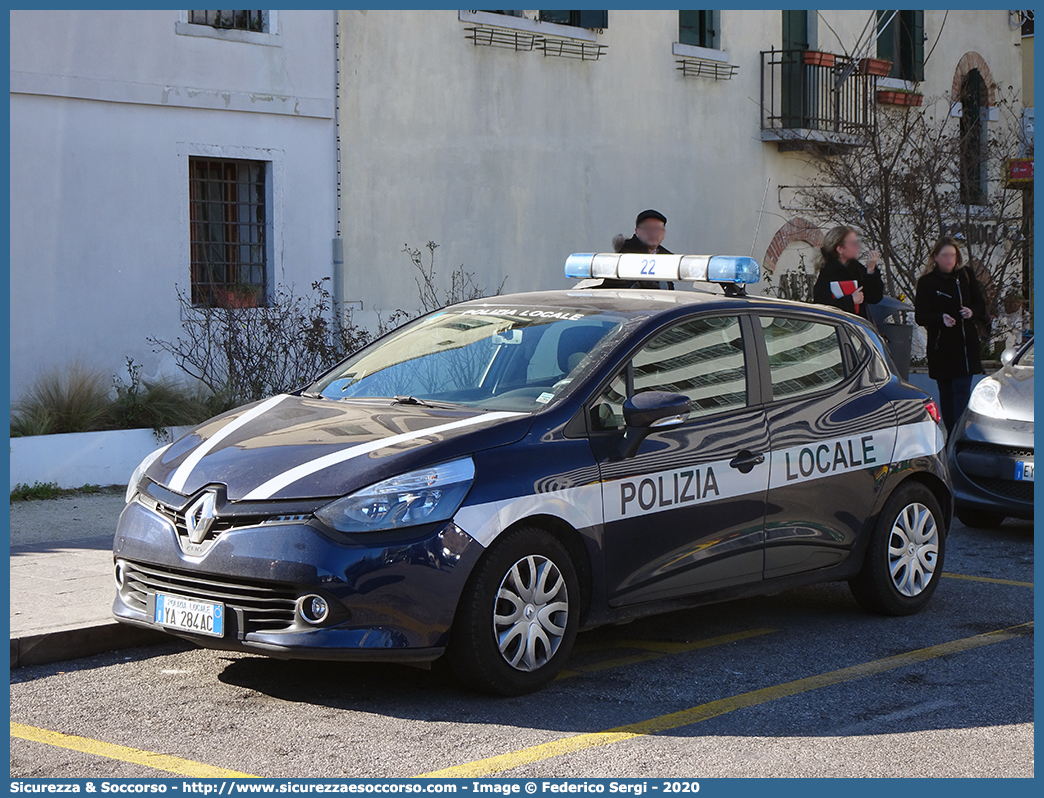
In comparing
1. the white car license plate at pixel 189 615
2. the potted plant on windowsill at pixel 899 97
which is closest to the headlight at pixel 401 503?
the white car license plate at pixel 189 615

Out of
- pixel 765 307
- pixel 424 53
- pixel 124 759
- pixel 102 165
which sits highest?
pixel 424 53

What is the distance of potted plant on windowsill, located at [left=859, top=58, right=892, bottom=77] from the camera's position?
21.4m

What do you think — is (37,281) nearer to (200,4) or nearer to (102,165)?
(102,165)

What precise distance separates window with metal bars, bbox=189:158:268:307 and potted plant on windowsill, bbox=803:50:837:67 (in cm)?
893

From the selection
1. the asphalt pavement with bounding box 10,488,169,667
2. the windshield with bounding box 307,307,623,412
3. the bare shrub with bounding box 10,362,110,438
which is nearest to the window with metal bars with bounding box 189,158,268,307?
Answer: the bare shrub with bounding box 10,362,110,438

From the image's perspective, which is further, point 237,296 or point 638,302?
point 237,296

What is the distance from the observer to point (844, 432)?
7.07 meters

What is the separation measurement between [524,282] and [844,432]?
10934 mm

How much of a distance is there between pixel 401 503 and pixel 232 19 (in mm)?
10776

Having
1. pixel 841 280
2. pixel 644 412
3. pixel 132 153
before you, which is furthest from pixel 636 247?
pixel 132 153

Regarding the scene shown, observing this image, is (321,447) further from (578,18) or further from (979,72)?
(979,72)

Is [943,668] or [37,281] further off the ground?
[37,281]

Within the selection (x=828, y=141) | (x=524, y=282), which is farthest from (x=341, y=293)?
(x=828, y=141)

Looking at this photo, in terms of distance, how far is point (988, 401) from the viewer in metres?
10.3
